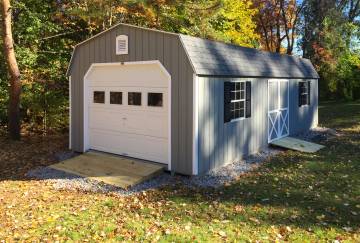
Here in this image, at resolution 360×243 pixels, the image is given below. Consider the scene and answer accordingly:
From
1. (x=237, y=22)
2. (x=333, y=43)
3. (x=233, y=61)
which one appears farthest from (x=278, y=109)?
(x=333, y=43)

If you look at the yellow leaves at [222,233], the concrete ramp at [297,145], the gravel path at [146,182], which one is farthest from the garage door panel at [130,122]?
the concrete ramp at [297,145]

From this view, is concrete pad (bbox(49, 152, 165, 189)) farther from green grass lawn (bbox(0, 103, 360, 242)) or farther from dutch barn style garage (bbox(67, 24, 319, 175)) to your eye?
green grass lawn (bbox(0, 103, 360, 242))

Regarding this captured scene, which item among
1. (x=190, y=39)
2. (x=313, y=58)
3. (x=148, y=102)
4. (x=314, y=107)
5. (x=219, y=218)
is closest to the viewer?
(x=219, y=218)

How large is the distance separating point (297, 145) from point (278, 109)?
1.41 m

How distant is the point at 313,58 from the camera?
983 inches

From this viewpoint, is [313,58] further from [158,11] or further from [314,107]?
[158,11]

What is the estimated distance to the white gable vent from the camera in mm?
9250

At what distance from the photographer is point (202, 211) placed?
249 inches

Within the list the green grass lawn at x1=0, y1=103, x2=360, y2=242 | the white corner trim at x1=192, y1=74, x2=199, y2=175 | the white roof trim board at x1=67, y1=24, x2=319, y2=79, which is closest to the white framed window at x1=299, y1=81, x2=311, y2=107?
the white roof trim board at x1=67, y1=24, x2=319, y2=79

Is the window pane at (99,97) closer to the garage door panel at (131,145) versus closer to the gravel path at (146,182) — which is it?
the garage door panel at (131,145)

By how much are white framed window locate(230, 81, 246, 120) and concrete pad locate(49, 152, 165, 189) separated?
2.45 m

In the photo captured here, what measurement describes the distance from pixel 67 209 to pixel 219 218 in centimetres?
265

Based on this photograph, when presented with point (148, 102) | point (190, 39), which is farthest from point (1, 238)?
point (190, 39)

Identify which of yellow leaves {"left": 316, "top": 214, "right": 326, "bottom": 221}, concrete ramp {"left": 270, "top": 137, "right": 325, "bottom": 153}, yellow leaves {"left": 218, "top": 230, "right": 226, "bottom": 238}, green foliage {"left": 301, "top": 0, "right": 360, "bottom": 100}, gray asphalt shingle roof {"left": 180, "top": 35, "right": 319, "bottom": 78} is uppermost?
green foliage {"left": 301, "top": 0, "right": 360, "bottom": 100}
